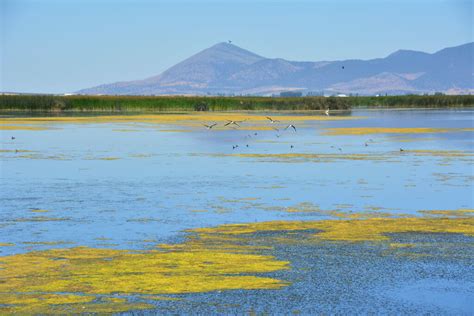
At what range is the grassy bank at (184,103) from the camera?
317 feet

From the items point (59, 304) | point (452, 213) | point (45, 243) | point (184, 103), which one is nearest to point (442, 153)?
point (452, 213)

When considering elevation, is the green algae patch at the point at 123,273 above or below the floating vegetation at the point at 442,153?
above

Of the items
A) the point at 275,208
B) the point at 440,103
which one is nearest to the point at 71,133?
the point at 275,208

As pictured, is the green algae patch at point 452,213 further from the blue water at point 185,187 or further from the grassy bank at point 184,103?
the grassy bank at point 184,103

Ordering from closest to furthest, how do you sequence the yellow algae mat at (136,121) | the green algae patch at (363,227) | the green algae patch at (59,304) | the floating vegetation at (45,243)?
the green algae patch at (59,304), the floating vegetation at (45,243), the green algae patch at (363,227), the yellow algae mat at (136,121)

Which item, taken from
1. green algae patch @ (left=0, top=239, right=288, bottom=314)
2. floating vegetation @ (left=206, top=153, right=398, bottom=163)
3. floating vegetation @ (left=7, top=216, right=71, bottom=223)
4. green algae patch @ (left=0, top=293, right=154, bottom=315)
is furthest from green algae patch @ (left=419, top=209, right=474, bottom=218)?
floating vegetation @ (left=206, top=153, right=398, bottom=163)

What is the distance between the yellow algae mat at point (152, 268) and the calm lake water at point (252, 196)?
0.43 meters

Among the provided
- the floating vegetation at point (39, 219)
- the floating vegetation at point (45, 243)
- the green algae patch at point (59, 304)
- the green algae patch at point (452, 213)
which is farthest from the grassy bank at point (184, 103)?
the green algae patch at point (59, 304)

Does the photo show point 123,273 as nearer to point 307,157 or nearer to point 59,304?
point 59,304

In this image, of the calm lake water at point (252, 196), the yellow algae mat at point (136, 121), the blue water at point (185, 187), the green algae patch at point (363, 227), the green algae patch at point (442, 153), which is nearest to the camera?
the calm lake water at point (252, 196)

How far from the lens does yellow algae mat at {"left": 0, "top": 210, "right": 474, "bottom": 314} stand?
10992 mm

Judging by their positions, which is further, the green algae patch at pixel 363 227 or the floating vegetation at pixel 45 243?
the green algae patch at pixel 363 227

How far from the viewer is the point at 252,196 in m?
21.0

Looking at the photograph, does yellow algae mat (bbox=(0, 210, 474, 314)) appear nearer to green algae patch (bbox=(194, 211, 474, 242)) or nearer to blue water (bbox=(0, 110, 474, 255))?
green algae patch (bbox=(194, 211, 474, 242))
